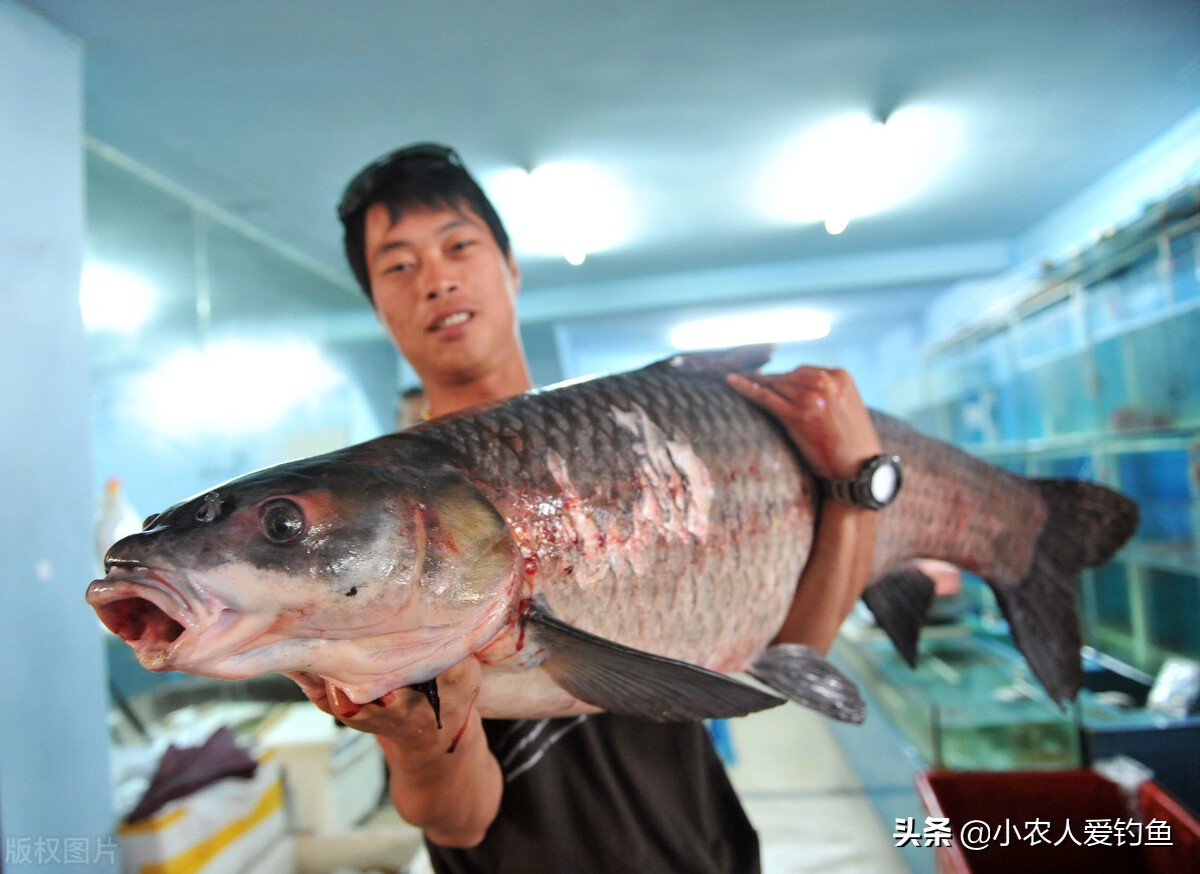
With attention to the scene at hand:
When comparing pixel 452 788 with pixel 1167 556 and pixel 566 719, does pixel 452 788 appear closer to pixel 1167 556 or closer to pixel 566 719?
pixel 566 719

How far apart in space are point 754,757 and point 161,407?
2824 mm

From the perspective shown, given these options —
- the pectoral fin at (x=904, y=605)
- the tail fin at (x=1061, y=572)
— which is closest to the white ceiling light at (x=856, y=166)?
the tail fin at (x=1061, y=572)

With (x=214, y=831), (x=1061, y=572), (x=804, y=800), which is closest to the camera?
(x=1061, y=572)

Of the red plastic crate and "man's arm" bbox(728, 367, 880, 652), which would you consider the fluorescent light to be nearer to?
the red plastic crate

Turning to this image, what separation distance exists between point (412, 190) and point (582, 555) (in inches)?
21.9

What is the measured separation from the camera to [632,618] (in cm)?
67

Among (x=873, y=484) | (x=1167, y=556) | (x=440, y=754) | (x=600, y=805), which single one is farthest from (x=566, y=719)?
(x=1167, y=556)

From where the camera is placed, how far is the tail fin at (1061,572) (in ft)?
3.12

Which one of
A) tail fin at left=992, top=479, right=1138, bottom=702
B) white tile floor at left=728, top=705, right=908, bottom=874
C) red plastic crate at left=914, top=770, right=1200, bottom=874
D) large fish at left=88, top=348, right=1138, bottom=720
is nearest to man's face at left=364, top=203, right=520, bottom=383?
large fish at left=88, top=348, right=1138, bottom=720

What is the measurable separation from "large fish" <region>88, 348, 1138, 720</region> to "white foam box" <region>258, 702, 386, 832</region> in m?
1.79

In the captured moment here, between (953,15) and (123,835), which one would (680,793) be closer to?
(123,835)

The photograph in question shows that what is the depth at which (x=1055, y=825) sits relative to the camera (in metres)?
1.26

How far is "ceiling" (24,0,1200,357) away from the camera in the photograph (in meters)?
1.88

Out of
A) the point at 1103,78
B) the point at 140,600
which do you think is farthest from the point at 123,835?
the point at 1103,78
